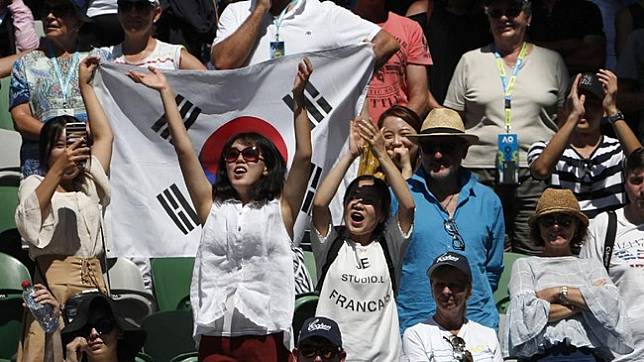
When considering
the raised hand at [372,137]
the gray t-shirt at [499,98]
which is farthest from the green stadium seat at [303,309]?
the gray t-shirt at [499,98]

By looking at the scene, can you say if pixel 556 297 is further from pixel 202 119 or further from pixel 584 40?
pixel 584 40

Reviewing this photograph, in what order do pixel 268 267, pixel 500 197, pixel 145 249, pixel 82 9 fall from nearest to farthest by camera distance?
pixel 268 267 < pixel 145 249 < pixel 500 197 < pixel 82 9

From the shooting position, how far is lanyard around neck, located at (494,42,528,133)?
37.1ft

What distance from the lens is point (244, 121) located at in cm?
1054

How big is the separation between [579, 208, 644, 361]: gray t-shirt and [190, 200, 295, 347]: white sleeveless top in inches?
71.5

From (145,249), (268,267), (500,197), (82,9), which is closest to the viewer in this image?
(268,267)

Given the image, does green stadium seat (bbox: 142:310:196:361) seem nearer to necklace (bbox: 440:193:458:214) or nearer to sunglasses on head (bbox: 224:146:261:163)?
sunglasses on head (bbox: 224:146:261:163)

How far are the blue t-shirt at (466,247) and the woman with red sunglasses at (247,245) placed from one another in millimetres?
781

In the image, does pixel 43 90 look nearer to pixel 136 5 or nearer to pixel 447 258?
pixel 136 5

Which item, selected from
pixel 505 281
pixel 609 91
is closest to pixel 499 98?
pixel 609 91

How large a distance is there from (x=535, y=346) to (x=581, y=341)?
0.80ft

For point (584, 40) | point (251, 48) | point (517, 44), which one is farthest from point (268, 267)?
point (584, 40)

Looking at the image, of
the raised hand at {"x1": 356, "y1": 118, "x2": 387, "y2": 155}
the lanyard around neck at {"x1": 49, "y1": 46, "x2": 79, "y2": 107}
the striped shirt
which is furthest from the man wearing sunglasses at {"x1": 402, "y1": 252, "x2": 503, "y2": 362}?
the lanyard around neck at {"x1": 49, "y1": 46, "x2": 79, "y2": 107}

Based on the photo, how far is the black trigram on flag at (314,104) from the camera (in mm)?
10469
